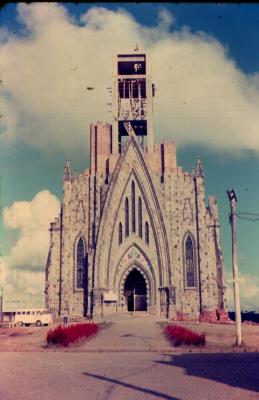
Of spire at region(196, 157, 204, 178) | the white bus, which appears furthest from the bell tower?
the white bus

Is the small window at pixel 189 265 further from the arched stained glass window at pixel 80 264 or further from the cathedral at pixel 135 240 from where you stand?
the arched stained glass window at pixel 80 264

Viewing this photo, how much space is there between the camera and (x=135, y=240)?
5044cm

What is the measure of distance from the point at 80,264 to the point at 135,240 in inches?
270

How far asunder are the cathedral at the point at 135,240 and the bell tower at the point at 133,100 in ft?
4.90

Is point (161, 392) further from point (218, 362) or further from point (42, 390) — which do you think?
point (218, 362)

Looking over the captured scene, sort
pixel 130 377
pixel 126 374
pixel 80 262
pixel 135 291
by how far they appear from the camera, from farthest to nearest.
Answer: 1. pixel 80 262
2. pixel 135 291
3. pixel 126 374
4. pixel 130 377

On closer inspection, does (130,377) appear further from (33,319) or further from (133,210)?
(133,210)

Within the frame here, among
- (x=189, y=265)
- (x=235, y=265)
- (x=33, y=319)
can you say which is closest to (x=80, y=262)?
(x=33, y=319)

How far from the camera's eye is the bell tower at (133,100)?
2219 inches

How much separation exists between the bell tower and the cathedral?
149cm

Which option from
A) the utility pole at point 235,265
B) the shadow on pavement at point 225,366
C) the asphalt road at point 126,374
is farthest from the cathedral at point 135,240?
the shadow on pavement at point 225,366

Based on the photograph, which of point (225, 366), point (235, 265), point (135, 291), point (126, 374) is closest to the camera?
point (126, 374)

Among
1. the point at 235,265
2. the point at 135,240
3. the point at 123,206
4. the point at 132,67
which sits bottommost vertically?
the point at 235,265

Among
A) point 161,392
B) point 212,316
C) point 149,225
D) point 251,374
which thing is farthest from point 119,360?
point 149,225
